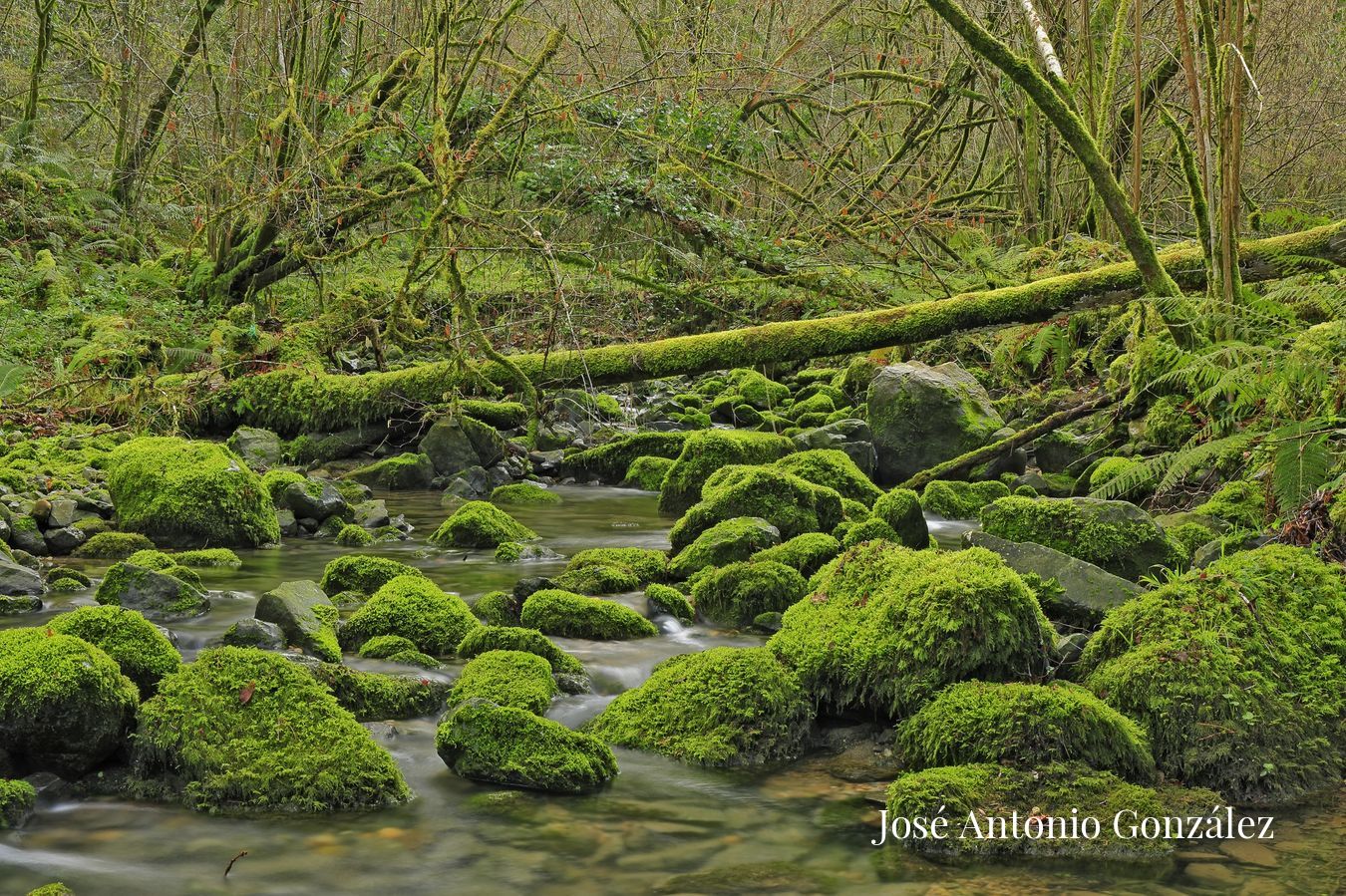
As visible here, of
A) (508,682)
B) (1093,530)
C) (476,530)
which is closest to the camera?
(508,682)

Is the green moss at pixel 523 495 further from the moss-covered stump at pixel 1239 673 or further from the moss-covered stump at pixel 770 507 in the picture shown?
the moss-covered stump at pixel 1239 673

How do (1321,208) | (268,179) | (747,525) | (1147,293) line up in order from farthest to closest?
(1321,208) → (268,179) → (1147,293) → (747,525)

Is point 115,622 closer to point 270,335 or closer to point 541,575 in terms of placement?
point 541,575

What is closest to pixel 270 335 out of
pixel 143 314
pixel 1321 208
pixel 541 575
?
pixel 143 314

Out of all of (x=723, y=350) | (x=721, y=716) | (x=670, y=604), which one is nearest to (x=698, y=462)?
(x=723, y=350)

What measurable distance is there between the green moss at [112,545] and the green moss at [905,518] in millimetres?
5022

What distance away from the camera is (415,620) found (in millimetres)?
5484

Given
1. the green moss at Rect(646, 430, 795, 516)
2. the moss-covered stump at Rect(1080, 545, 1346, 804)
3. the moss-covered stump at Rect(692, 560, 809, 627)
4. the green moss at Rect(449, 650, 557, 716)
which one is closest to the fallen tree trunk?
the green moss at Rect(646, 430, 795, 516)

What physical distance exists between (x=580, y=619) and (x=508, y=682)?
1.09 metres

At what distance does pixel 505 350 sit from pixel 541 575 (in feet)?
19.8

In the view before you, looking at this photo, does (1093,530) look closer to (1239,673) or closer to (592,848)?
(1239,673)

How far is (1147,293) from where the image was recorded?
8.54 meters

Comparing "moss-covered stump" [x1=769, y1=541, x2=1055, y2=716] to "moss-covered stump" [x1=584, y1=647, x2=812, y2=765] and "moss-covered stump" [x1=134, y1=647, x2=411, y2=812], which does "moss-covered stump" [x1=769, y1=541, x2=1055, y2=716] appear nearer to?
"moss-covered stump" [x1=584, y1=647, x2=812, y2=765]

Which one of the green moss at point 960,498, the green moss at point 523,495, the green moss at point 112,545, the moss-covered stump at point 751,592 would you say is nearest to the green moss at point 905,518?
the moss-covered stump at point 751,592
